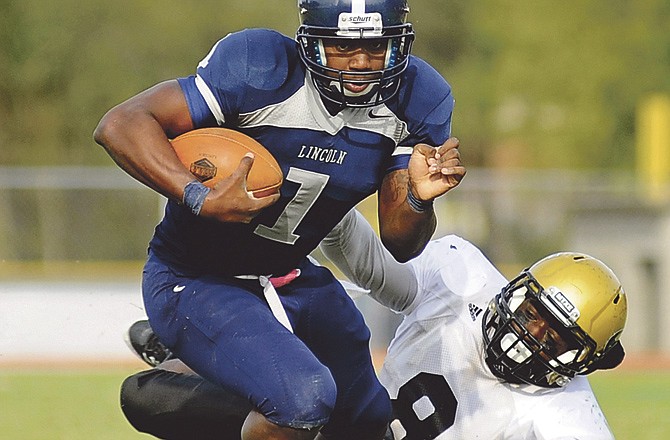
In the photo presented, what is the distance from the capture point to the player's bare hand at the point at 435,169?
138 inches

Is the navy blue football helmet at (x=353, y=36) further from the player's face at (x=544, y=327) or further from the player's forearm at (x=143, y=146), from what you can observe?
the player's face at (x=544, y=327)

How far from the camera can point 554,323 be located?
3850 millimetres

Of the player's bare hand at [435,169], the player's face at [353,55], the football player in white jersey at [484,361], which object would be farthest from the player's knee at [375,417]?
the player's face at [353,55]

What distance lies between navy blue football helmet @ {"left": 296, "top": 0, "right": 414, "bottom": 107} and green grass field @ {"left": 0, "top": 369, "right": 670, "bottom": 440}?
275 cm

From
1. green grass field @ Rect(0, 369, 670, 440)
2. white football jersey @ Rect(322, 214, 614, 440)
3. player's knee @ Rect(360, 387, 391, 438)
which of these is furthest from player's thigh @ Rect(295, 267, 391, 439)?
green grass field @ Rect(0, 369, 670, 440)

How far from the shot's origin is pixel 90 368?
9602 millimetres

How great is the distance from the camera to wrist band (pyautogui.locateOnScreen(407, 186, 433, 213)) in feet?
12.0

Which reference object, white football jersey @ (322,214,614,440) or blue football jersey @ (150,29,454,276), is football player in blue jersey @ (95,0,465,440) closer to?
blue football jersey @ (150,29,454,276)

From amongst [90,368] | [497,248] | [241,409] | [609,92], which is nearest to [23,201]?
[90,368]

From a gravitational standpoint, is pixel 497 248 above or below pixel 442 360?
below

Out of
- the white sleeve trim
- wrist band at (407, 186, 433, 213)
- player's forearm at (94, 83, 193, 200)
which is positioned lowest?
wrist band at (407, 186, 433, 213)

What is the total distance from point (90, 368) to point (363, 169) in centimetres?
638

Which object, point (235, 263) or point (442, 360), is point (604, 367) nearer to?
point (442, 360)

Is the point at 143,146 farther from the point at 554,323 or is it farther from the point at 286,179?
the point at 554,323
